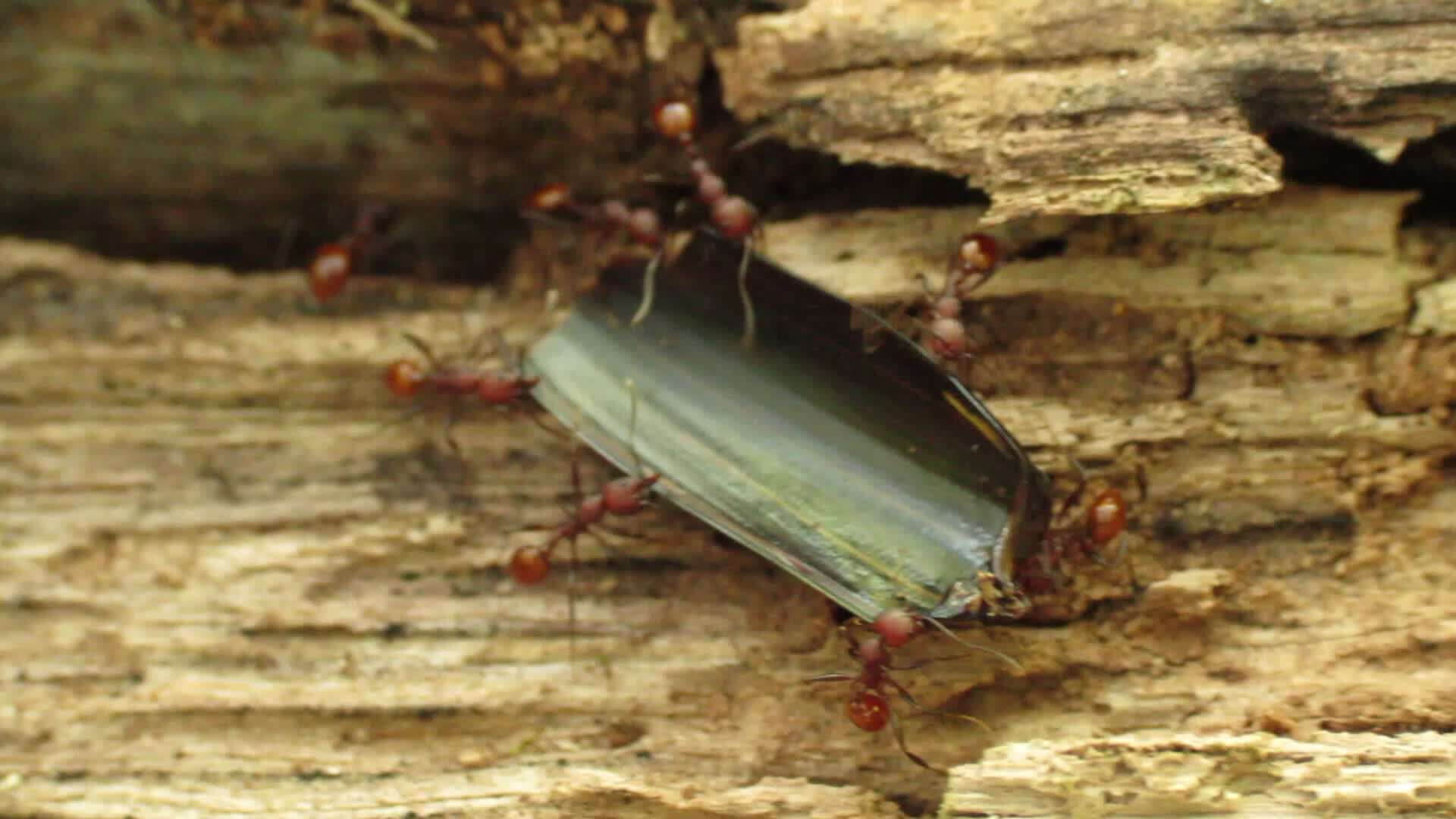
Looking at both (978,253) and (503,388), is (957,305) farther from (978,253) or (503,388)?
(503,388)

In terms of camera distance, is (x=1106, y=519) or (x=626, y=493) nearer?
(x=1106, y=519)

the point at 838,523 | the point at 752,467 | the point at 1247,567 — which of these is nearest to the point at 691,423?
the point at 752,467

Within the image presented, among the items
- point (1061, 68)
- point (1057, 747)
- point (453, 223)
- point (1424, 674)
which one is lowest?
point (1057, 747)

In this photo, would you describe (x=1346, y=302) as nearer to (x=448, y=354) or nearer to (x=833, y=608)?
(x=833, y=608)

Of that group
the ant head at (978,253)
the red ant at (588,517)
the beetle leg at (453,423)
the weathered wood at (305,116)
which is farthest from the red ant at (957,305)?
the beetle leg at (453,423)

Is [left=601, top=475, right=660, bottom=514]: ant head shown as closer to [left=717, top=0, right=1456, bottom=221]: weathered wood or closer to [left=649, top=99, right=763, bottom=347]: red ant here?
[left=649, top=99, right=763, bottom=347]: red ant

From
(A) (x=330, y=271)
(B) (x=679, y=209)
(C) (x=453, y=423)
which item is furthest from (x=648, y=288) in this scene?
(A) (x=330, y=271)
